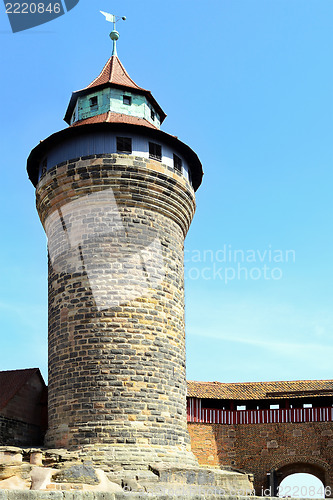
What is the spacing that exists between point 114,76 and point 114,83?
97cm

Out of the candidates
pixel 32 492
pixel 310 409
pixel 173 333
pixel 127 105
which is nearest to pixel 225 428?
pixel 310 409

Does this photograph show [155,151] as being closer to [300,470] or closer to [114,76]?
[114,76]

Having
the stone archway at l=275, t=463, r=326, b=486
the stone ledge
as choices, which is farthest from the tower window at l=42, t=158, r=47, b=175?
the stone archway at l=275, t=463, r=326, b=486

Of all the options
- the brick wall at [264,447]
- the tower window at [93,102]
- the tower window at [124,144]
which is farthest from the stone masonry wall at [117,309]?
the brick wall at [264,447]

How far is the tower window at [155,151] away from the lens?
15665 mm

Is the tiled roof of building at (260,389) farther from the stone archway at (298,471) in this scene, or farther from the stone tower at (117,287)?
the stone tower at (117,287)

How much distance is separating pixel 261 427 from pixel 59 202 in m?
Answer: 12.1

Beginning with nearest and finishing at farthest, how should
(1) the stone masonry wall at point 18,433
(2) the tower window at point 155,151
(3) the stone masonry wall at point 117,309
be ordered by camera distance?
(3) the stone masonry wall at point 117,309 → (1) the stone masonry wall at point 18,433 → (2) the tower window at point 155,151

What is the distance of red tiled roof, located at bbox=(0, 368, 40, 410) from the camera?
1620cm

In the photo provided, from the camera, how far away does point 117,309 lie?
45.8 feet

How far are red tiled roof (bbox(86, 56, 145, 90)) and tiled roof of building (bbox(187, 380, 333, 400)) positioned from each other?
11169 mm

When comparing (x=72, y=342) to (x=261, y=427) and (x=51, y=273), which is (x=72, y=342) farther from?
(x=261, y=427)

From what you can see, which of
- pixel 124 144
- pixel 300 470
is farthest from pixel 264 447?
pixel 124 144

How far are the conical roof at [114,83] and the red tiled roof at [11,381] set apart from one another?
307 inches
